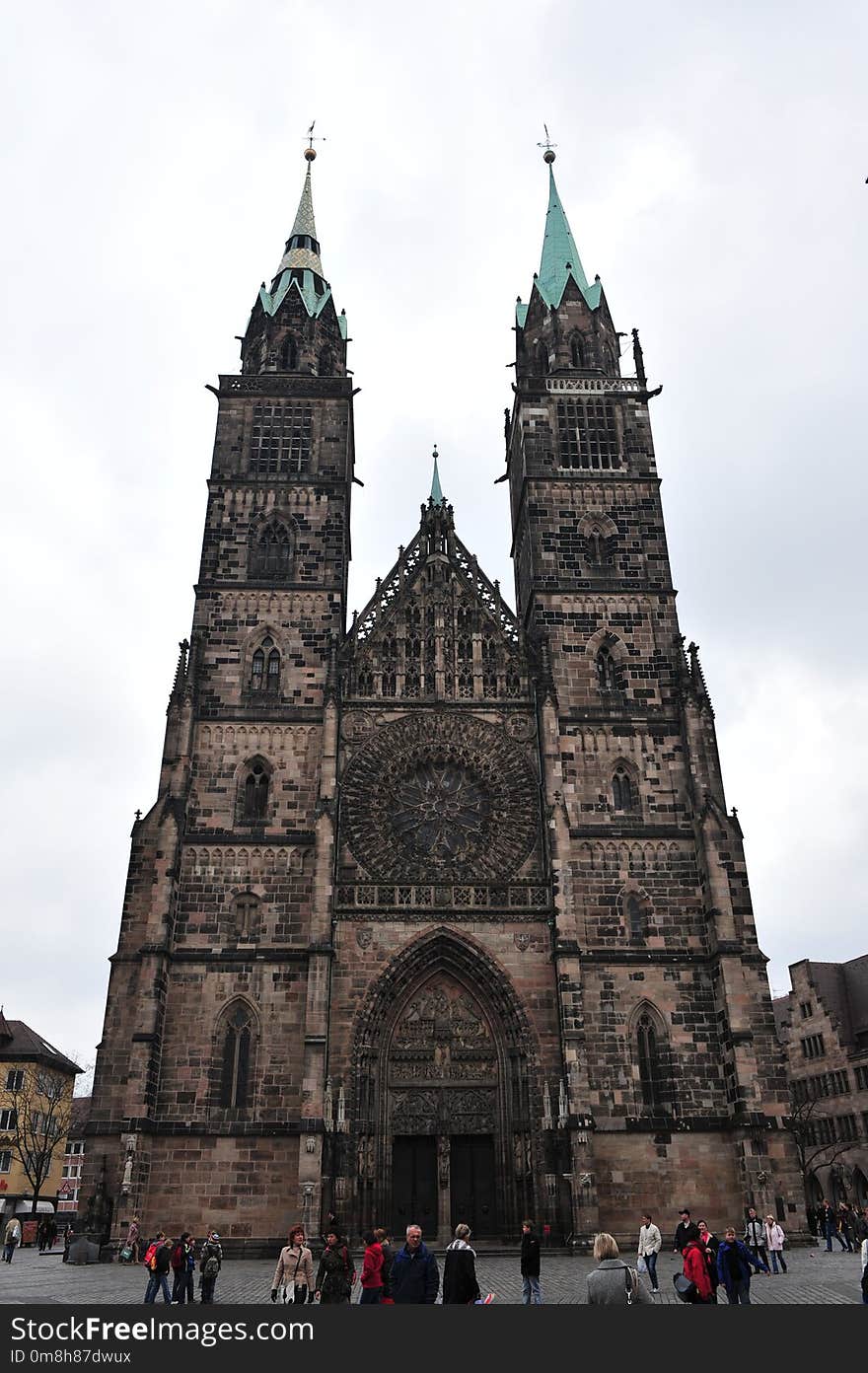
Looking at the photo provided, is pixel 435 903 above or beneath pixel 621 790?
beneath

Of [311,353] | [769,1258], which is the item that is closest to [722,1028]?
[769,1258]

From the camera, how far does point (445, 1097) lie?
26.1 meters

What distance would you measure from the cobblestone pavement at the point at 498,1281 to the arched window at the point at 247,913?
776cm

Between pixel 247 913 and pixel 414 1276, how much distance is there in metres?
20.3

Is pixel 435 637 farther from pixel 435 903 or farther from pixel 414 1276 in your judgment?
pixel 414 1276

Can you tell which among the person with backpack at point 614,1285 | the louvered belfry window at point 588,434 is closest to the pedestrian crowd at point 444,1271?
the person with backpack at point 614,1285

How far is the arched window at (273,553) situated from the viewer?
33250 millimetres

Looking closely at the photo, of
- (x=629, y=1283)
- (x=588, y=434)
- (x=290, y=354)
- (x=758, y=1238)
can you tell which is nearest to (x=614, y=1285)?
(x=629, y=1283)

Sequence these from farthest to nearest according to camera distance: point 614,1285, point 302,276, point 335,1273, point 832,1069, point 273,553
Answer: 1. point 832,1069
2. point 302,276
3. point 273,553
4. point 335,1273
5. point 614,1285

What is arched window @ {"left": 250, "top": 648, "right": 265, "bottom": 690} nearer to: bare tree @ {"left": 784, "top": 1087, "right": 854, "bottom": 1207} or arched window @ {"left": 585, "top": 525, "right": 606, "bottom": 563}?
arched window @ {"left": 585, "top": 525, "right": 606, "bottom": 563}

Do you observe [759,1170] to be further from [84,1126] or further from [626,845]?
[84,1126]

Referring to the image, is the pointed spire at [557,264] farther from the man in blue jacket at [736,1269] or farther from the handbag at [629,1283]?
the handbag at [629,1283]

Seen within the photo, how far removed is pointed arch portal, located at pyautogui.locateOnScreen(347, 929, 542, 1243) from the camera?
2517 cm

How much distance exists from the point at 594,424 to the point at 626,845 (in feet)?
51.0
